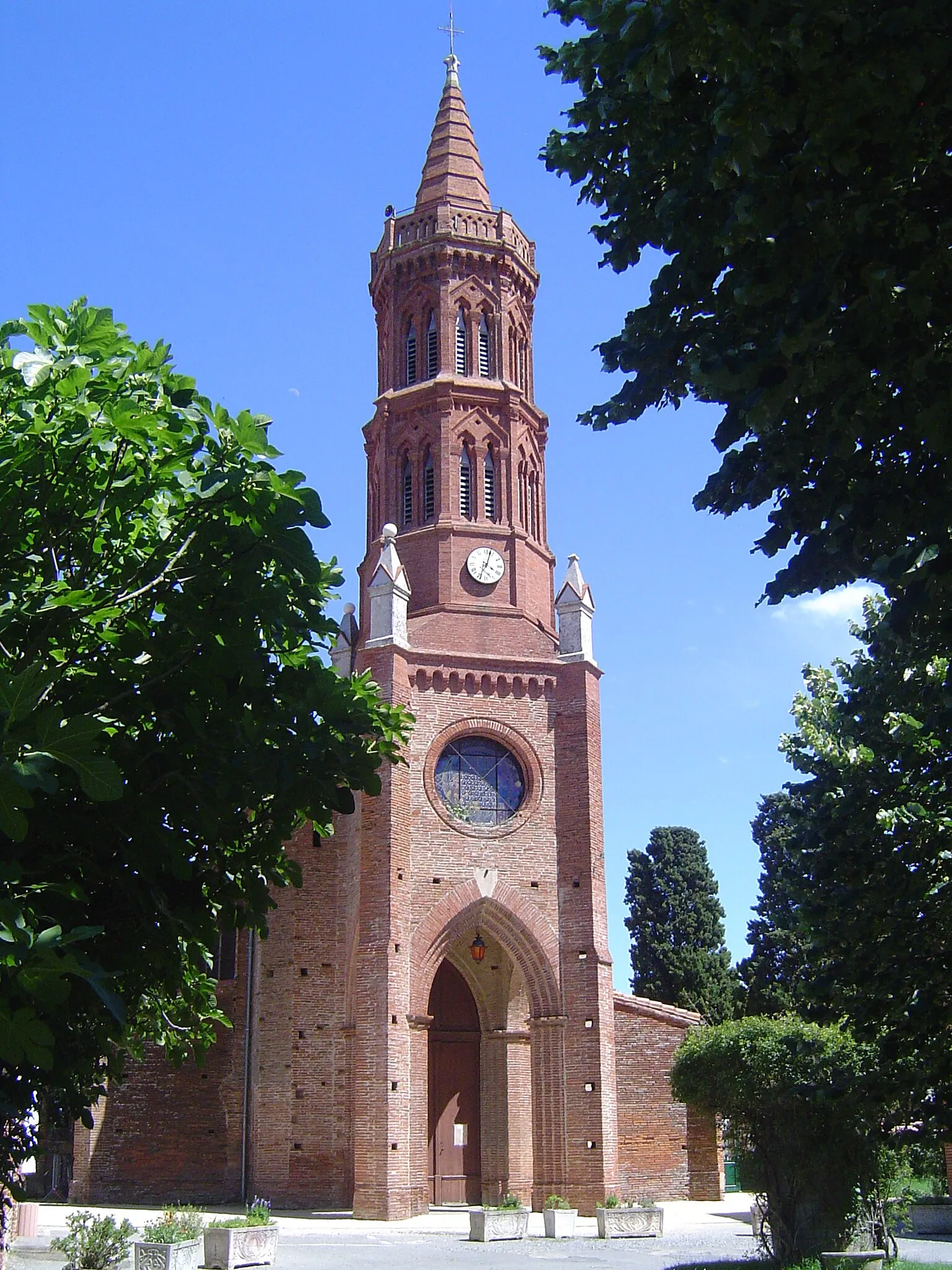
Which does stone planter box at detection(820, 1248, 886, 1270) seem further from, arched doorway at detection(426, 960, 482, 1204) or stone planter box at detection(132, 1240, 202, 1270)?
arched doorway at detection(426, 960, 482, 1204)

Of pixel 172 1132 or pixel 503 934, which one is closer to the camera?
pixel 503 934

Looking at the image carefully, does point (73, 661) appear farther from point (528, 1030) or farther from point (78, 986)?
point (528, 1030)

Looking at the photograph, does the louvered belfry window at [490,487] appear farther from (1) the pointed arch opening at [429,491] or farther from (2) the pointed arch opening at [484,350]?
(2) the pointed arch opening at [484,350]

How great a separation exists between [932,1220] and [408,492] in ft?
68.9

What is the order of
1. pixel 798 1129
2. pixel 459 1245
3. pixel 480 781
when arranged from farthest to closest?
pixel 480 781 < pixel 459 1245 < pixel 798 1129

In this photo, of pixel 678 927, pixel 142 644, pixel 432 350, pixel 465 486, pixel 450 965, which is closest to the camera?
pixel 142 644

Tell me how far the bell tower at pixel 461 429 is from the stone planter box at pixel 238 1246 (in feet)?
52.7

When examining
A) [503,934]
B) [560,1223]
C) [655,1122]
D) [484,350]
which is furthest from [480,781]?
[484,350]

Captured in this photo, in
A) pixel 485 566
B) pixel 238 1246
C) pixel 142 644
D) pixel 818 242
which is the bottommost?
pixel 238 1246

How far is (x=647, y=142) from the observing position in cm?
722

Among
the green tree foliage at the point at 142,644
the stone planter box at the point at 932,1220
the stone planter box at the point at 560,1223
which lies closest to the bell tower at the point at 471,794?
the stone planter box at the point at 560,1223

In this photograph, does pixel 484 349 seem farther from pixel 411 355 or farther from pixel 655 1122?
pixel 655 1122

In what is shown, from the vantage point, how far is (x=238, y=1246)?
663 inches

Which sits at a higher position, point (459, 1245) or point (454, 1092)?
point (454, 1092)
